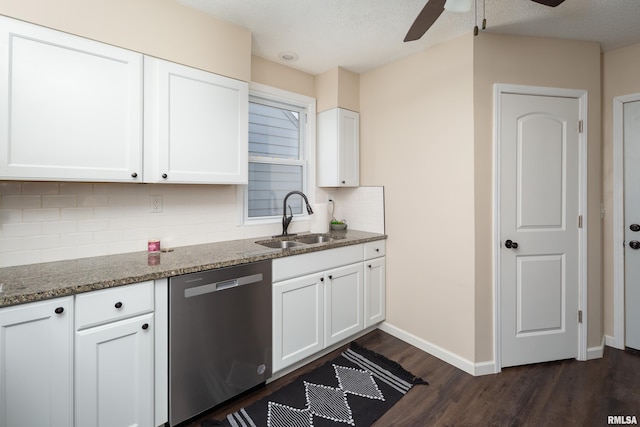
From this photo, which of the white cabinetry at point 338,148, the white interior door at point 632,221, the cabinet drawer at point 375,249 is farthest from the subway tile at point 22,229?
the white interior door at point 632,221

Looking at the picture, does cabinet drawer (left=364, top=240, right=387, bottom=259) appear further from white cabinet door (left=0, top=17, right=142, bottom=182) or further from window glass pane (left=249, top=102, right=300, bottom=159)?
white cabinet door (left=0, top=17, right=142, bottom=182)

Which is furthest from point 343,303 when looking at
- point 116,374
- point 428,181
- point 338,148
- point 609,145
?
point 609,145

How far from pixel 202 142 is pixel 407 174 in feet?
5.61

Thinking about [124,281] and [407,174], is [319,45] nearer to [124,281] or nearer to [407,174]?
[407,174]

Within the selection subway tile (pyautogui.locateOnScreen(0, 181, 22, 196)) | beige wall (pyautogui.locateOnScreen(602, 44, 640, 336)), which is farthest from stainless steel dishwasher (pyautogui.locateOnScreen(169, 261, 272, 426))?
beige wall (pyautogui.locateOnScreen(602, 44, 640, 336))

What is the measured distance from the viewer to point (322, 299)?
2314mm

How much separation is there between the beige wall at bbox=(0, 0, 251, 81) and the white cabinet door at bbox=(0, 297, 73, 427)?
1388mm

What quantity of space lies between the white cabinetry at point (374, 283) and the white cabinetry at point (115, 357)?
1.74 meters

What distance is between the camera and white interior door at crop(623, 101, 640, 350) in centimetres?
244

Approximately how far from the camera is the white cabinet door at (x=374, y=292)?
8.81ft

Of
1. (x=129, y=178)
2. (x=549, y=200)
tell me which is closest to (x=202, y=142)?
(x=129, y=178)

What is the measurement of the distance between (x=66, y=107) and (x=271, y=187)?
1.58 metres

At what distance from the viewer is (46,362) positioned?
4.16ft

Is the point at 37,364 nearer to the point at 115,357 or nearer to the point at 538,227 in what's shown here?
the point at 115,357
